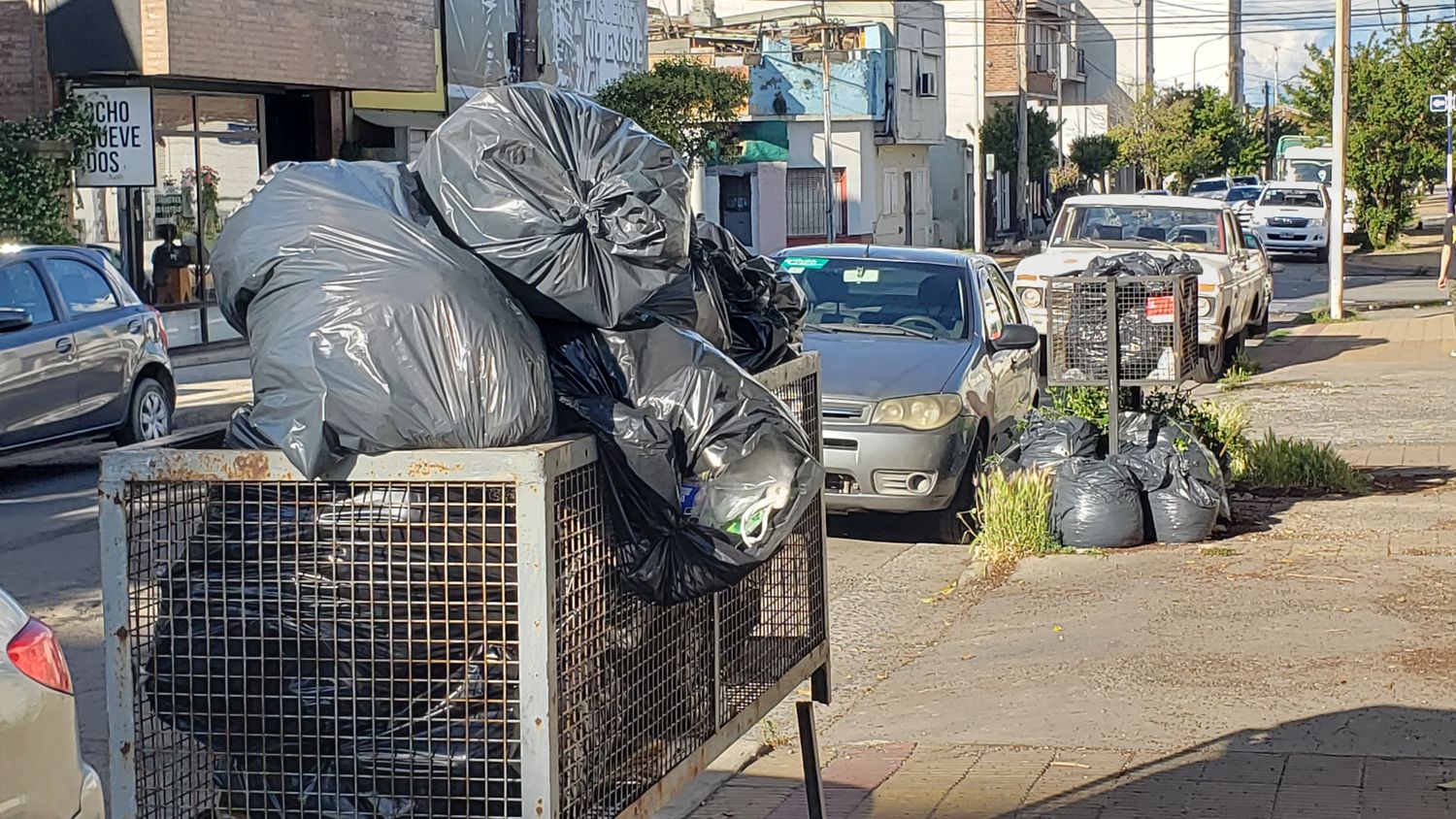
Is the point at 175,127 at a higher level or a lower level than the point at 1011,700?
higher

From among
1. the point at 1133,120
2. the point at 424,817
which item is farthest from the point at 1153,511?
the point at 1133,120

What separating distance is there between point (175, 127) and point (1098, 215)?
39.2ft

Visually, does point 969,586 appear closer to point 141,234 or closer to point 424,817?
point 424,817

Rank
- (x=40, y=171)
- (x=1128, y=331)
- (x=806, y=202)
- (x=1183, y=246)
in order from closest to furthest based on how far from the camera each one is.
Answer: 1. (x=1128, y=331)
2. (x=1183, y=246)
3. (x=40, y=171)
4. (x=806, y=202)

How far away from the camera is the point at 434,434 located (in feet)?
10.1

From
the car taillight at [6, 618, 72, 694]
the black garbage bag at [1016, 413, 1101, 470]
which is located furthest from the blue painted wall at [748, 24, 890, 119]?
the car taillight at [6, 618, 72, 694]

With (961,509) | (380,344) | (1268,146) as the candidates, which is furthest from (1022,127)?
(380,344)

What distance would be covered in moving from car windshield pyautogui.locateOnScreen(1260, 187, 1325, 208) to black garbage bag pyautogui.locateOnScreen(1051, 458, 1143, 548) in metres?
35.0

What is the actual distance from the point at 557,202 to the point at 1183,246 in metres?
16.7

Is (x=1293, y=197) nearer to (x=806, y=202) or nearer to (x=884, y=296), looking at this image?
(x=806, y=202)

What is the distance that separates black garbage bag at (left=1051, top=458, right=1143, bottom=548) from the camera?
900cm

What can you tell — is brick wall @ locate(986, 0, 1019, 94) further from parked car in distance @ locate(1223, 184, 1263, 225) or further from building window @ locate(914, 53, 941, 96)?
parked car in distance @ locate(1223, 184, 1263, 225)

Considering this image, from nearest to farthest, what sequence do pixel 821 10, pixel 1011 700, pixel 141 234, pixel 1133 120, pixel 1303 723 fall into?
pixel 1303 723 < pixel 1011 700 < pixel 141 234 < pixel 821 10 < pixel 1133 120

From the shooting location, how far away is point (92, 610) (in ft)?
27.4
